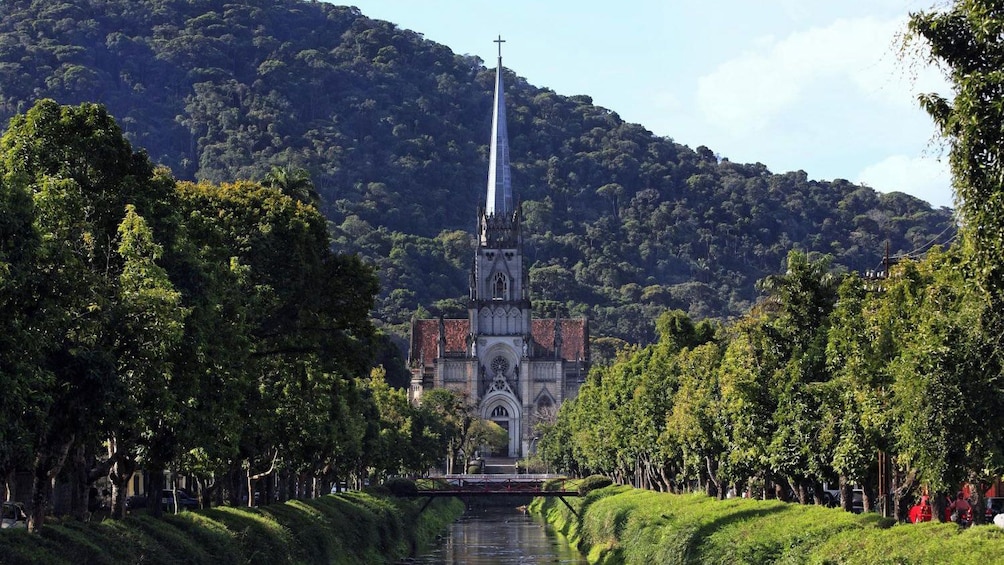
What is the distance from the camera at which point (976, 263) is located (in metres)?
25.5

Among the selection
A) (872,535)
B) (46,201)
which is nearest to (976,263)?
(872,535)

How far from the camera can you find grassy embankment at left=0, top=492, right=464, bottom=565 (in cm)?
3434

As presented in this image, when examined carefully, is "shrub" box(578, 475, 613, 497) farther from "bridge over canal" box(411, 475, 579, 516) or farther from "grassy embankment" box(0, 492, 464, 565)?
"grassy embankment" box(0, 492, 464, 565)

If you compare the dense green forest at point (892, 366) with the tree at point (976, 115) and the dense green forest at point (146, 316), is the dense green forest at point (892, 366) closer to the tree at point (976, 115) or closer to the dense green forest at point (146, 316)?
the tree at point (976, 115)

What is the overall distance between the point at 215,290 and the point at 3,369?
13.9m

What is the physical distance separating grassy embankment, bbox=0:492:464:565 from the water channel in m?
2.51

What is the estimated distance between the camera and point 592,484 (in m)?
116

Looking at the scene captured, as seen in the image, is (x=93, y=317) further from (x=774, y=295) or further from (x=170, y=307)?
(x=774, y=295)

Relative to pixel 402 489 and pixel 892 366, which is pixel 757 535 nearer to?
pixel 892 366

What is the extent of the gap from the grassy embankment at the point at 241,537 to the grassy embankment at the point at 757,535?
11026 mm

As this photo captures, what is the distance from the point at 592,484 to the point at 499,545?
20988 mm

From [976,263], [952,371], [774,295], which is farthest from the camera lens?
[774,295]

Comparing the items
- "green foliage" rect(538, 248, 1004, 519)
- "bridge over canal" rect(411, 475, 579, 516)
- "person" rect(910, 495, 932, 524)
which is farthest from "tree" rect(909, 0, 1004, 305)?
"bridge over canal" rect(411, 475, 579, 516)

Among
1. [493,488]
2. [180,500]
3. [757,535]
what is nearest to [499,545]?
[493,488]
